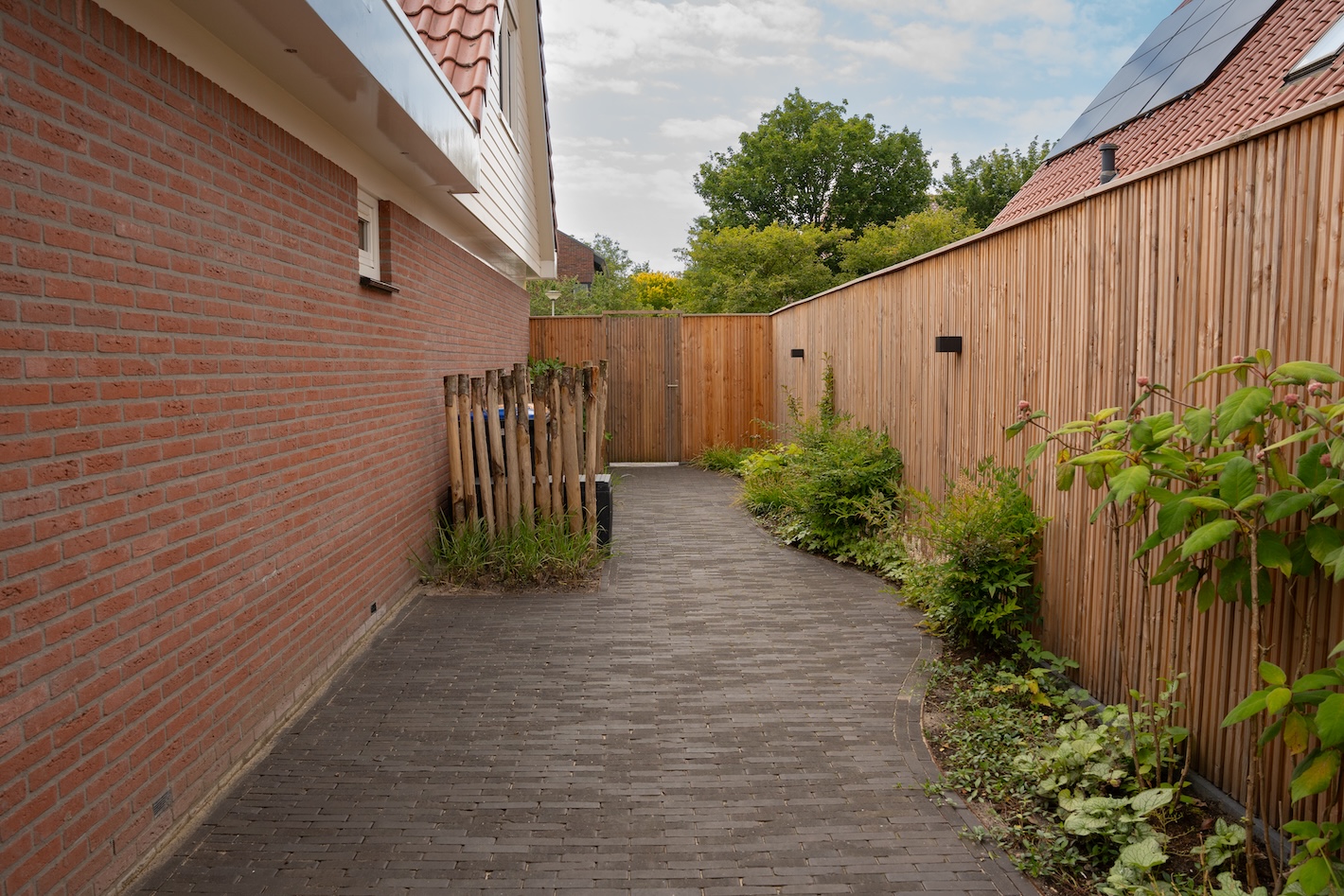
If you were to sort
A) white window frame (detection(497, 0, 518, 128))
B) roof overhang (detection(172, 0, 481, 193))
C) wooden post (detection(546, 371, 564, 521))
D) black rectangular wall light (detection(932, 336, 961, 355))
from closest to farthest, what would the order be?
roof overhang (detection(172, 0, 481, 193)) → black rectangular wall light (detection(932, 336, 961, 355)) → wooden post (detection(546, 371, 564, 521)) → white window frame (detection(497, 0, 518, 128))

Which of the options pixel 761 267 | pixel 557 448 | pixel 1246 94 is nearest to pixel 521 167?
pixel 557 448

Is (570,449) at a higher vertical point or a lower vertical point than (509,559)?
higher

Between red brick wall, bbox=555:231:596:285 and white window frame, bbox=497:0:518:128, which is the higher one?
red brick wall, bbox=555:231:596:285

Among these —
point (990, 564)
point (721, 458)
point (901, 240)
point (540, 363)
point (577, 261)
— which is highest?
point (577, 261)

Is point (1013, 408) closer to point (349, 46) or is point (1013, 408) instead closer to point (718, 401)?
point (349, 46)

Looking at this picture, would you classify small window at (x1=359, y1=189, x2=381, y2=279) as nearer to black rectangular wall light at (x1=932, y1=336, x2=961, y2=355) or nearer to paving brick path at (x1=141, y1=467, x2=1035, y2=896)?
paving brick path at (x1=141, y1=467, x2=1035, y2=896)

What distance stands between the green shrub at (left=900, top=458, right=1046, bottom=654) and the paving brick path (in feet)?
1.40

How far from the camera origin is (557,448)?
24.3 ft

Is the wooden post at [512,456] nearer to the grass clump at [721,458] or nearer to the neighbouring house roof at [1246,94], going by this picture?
the neighbouring house roof at [1246,94]

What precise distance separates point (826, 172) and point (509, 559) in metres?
Answer: 35.8

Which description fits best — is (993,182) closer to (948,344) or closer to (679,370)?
(679,370)

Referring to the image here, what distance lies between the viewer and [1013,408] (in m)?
5.16

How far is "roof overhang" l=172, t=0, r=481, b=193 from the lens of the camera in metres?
3.69

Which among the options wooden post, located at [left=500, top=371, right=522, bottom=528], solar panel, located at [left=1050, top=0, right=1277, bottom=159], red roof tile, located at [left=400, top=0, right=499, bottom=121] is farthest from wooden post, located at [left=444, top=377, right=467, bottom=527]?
solar panel, located at [left=1050, top=0, right=1277, bottom=159]
